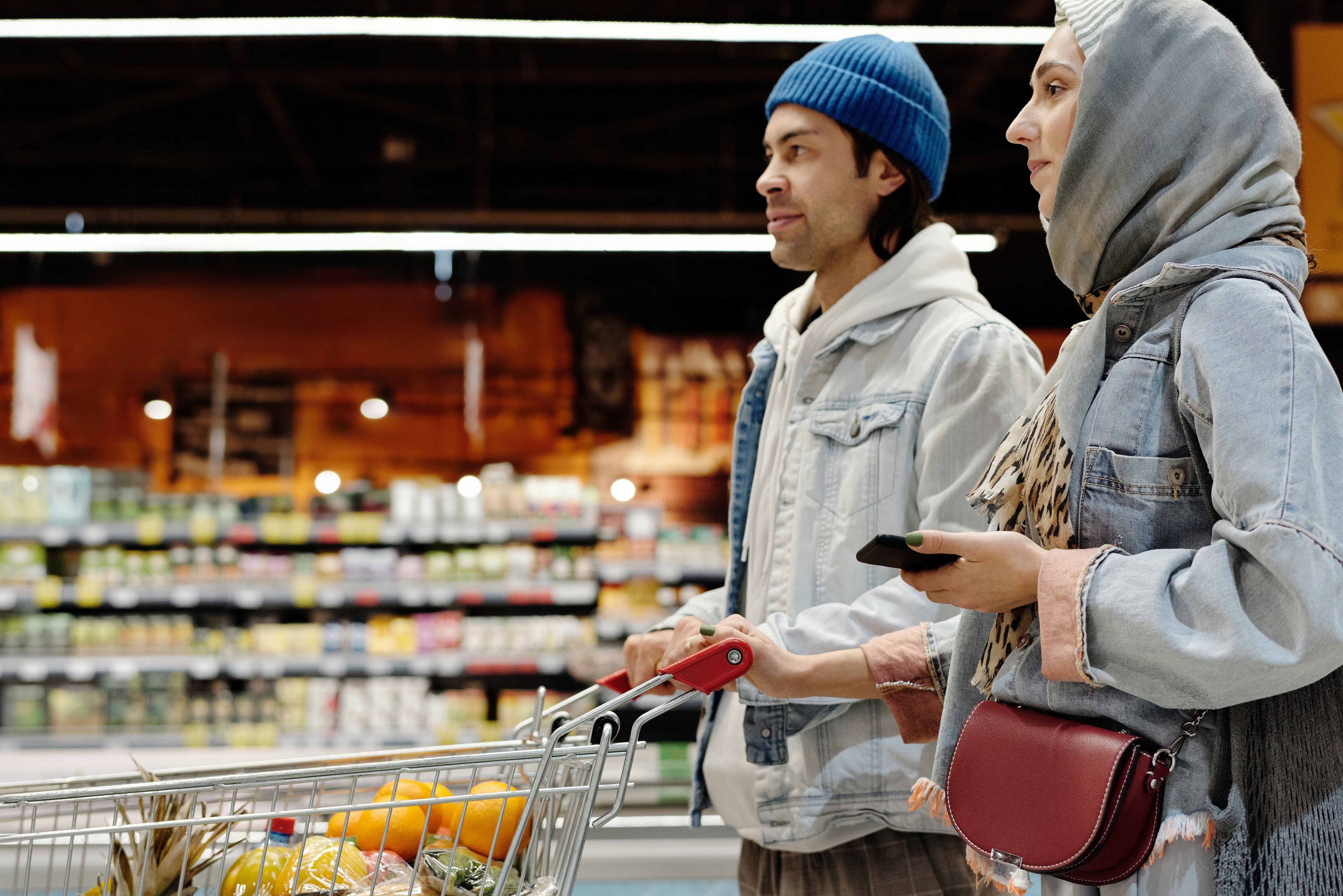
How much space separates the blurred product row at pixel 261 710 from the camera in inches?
194

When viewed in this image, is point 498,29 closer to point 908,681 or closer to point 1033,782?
point 908,681

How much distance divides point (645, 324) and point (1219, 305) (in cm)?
507

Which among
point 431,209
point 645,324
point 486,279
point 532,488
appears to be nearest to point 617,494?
point 532,488

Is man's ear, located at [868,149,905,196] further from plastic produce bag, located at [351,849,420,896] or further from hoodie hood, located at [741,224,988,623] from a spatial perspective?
plastic produce bag, located at [351,849,420,896]

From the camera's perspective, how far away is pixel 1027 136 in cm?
102

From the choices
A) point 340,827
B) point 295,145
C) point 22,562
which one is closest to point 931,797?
point 340,827

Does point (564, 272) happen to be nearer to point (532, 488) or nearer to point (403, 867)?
point (532, 488)

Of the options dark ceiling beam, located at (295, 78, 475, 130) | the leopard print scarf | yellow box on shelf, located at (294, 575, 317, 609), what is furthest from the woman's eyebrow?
dark ceiling beam, located at (295, 78, 475, 130)

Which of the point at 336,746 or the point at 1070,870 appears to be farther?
the point at 336,746

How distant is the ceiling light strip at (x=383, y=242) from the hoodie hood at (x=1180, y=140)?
14.3ft

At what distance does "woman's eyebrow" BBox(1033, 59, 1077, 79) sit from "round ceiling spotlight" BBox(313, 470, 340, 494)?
16.4ft

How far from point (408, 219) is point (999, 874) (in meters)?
6.07

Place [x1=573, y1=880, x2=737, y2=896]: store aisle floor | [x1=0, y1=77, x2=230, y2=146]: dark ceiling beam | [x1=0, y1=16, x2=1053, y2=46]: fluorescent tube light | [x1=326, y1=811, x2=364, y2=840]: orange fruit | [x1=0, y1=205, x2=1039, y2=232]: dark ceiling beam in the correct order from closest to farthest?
[x1=326, y1=811, x2=364, y2=840]: orange fruit < [x1=573, y1=880, x2=737, y2=896]: store aisle floor < [x1=0, y1=16, x2=1053, y2=46]: fluorescent tube light < [x1=0, y1=205, x2=1039, y2=232]: dark ceiling beam < [x1=0, y1=77, x2=230, y2=146]: dark ceiling beam

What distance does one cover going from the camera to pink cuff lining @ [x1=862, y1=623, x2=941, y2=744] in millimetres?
1195
